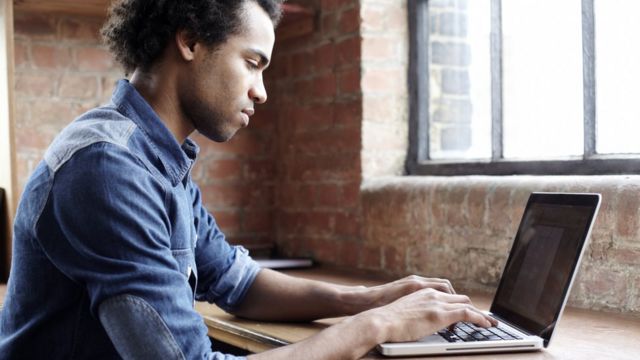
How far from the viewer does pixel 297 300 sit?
1.96 metres

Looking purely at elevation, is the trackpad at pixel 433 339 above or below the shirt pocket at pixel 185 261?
below

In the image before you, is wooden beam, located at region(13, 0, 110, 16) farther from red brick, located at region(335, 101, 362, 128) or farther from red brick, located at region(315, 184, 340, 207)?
red brick, located at region(315, 184, 340, 207)

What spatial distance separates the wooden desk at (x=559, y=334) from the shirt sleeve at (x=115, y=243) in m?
0.38

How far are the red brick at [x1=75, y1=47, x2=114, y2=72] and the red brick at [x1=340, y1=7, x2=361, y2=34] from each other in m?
0.82

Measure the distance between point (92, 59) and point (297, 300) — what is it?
1.46m

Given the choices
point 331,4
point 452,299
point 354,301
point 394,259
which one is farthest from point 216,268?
point 331,4

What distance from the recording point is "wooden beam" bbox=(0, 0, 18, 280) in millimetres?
2586

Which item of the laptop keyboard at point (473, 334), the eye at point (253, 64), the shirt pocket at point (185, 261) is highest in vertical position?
the eye at point (253, 64)

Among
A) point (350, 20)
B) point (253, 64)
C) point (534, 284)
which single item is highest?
point (350, 20)

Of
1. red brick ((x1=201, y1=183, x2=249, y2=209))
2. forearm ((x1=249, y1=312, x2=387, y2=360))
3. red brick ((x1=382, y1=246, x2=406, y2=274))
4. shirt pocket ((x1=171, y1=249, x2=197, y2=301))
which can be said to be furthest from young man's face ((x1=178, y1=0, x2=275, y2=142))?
red brick ((x1=201, y1=183, x2=249, y2=209))

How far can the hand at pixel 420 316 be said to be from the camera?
1559mm

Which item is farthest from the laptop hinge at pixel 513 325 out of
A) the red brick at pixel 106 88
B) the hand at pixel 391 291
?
the red brick at pixel 106 88

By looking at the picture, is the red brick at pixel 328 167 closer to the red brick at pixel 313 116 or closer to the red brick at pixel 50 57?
the red brick at pixel 313 116

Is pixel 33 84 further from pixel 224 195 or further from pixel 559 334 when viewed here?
pixel 559 334
